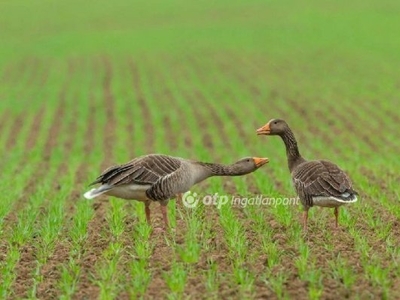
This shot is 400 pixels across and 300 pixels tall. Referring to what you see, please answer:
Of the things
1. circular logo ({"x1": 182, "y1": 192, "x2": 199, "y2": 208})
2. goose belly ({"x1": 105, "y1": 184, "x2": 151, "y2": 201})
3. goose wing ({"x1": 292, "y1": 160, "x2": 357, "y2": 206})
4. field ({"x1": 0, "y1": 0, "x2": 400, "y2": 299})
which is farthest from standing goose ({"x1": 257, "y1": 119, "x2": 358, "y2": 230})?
goose belly ({"x1": 105, "y1": 184, "x2": 151, "y2": 201})

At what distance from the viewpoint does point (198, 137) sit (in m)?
26.0

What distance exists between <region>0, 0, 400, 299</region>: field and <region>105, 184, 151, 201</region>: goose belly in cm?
53

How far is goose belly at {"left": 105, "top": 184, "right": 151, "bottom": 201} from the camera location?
10547 mm

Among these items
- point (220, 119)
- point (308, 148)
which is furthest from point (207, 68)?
point (308, 148)

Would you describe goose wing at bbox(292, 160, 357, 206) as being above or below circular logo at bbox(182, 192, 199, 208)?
above

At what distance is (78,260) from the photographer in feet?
31.3


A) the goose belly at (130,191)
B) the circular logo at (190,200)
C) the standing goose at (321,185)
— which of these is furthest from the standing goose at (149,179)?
the circular logo at (190,200)

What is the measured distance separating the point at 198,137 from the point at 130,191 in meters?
15.4

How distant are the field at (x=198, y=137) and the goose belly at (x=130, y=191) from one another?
527 mm

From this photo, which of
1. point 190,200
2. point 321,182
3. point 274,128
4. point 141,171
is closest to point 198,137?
point 190,200

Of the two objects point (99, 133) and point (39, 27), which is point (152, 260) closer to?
point (99, 133)

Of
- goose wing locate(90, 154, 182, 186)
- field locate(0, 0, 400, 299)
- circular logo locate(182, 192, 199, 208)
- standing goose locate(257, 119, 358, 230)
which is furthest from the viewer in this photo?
circular logo locate(182, 192, 199, 208)

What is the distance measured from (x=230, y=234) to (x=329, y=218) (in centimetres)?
231

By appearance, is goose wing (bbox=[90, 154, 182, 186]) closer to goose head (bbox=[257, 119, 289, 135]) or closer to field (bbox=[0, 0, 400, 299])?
field (bbox=[0, 0, 400, 299])
